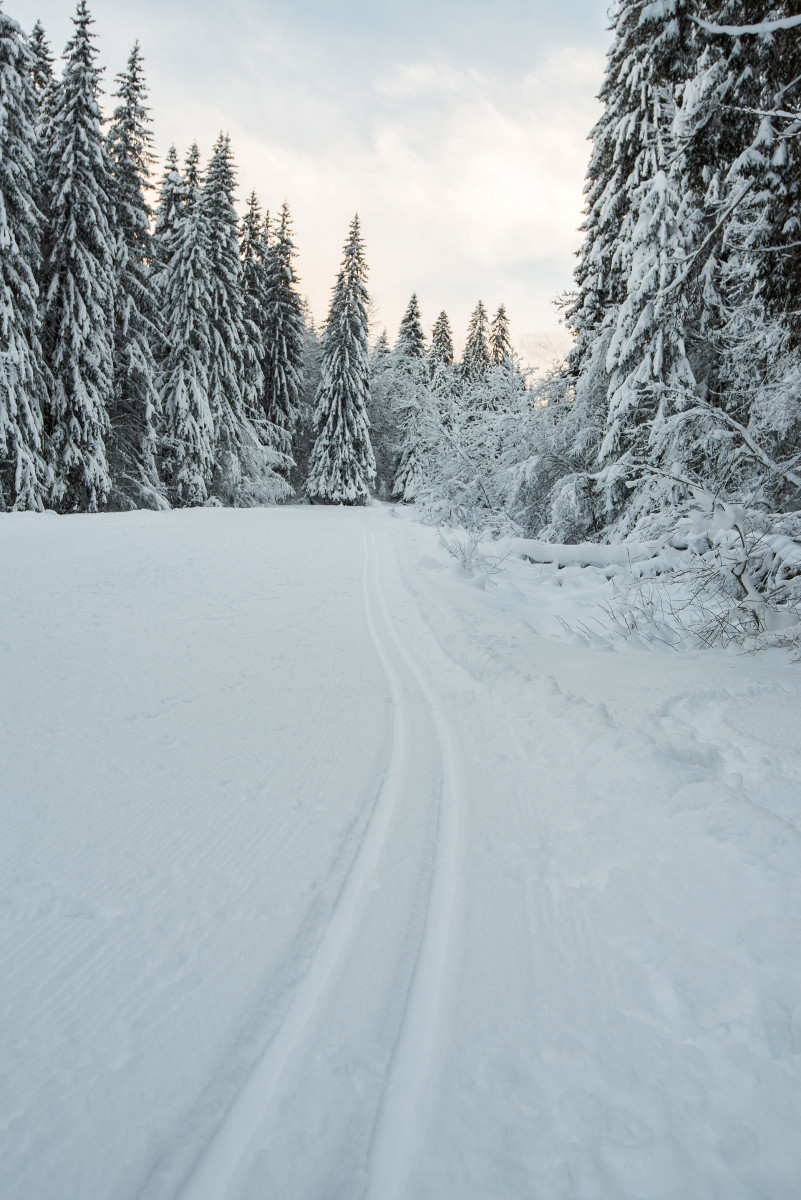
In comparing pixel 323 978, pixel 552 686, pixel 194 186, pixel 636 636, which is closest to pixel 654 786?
pixel 552 686

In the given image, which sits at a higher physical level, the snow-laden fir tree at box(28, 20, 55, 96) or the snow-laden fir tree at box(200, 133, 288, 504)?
the snow-laden fir tree at box(28, 20, 55, 96)

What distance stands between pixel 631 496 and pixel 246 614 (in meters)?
7.74

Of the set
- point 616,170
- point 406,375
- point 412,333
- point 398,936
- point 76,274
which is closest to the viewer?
point 398,936

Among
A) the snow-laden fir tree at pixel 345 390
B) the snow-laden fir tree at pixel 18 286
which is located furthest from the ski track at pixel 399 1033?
the snow-laden fir tree at pixel 345 390

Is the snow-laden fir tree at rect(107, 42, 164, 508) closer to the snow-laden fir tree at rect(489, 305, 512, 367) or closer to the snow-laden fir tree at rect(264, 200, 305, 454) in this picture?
the snow-laden fir tree at rect(264, 200, 305, 454)

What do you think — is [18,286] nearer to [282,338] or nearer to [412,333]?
[282,338]

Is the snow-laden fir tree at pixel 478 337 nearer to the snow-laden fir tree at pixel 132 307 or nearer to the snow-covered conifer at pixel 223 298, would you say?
the snow-covered conifer at pixel 223 298

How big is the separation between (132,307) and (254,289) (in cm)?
1187

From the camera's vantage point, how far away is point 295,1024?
1591mm

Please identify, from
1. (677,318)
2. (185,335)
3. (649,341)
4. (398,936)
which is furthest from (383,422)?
(398,936)

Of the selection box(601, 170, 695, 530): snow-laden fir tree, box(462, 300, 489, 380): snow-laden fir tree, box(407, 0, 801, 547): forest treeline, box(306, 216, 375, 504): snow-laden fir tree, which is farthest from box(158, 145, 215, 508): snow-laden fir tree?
box(462, 300, 489, 380): snow-laden fir tree

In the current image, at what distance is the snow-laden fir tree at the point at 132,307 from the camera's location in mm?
18797

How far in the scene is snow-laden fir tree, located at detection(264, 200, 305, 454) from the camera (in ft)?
97.8

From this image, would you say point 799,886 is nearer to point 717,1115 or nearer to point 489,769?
point 717,1115
